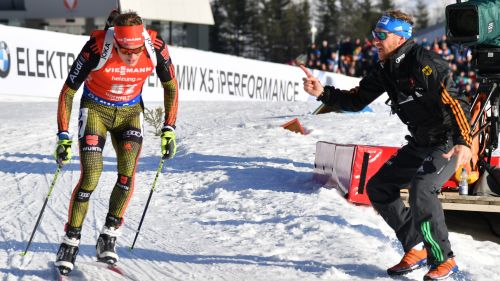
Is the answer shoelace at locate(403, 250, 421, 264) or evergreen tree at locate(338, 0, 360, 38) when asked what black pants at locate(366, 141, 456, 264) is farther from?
evergreen tree at locate(338, 0, 360, 38)

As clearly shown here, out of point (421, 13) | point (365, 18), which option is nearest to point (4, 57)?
point (365, 18)

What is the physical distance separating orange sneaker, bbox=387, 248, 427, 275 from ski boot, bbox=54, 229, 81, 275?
88.1 inches

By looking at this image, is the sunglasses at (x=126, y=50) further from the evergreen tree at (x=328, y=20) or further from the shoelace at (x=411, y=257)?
the evergreen tree at (x=328, y=20)

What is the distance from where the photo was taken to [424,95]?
18.7 feet

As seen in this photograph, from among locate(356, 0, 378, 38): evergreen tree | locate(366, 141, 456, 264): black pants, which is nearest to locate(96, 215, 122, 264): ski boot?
locate(366, 141, 456, 264): black pants

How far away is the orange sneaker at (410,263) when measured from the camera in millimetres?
6070

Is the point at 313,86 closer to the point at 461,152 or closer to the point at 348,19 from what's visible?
the point at 461,152

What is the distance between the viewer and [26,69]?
59.4ft

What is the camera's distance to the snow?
6.33 m

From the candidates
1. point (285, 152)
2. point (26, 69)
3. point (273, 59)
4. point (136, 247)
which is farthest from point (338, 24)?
point (136, 247)

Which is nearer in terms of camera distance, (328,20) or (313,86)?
(313,86)

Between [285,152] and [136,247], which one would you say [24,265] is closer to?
[136,247]

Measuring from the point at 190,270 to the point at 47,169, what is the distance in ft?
16.7

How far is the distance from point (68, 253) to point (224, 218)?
2184 millimetres
